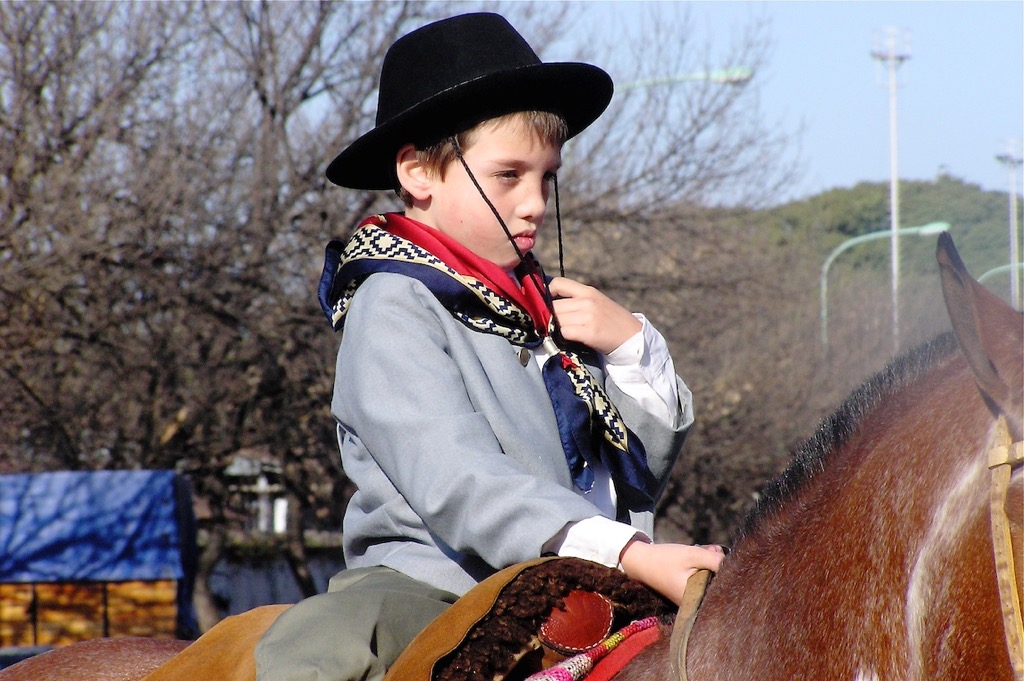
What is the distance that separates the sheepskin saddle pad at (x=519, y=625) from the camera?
173cm

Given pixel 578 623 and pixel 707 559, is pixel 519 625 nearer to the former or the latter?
pixel 578 623

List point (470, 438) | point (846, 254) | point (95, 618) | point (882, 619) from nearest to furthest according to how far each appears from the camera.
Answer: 1. point (882, 619)
2. point (470, 438)
3. point (95, 618)
4. point (846, 254)

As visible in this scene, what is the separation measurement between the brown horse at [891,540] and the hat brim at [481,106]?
0.92 meters

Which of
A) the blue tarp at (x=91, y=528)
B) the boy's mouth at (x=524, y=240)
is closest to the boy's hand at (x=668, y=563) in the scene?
the boy's mouth at (x=524, y=240)

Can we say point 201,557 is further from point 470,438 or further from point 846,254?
point 846,254

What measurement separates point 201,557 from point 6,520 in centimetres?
314

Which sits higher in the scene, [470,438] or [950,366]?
[950,366]

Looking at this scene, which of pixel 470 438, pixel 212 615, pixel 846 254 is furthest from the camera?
pixel 846 254

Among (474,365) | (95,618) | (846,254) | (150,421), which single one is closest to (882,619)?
(474,365)

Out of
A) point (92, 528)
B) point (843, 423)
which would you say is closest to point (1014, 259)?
point (843, 423)

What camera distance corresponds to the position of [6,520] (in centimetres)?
766

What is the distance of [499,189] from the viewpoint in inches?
88.0

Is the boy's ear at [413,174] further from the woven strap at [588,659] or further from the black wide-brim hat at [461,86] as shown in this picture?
the woven strap at [588,659]

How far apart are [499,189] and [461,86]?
200 mm
